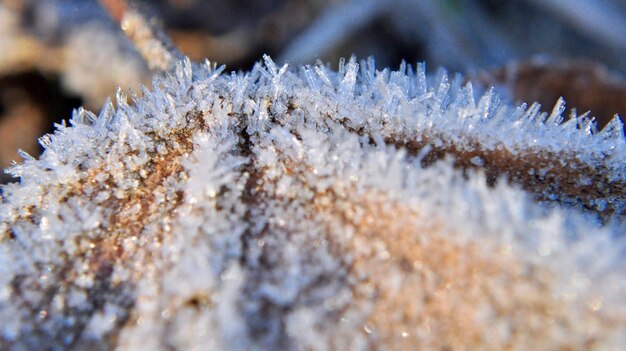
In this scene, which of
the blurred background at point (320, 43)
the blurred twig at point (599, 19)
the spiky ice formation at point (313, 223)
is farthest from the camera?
the blurred twig at point (599, 19)

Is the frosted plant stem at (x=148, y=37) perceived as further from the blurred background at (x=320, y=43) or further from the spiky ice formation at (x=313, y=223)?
the blurred background at (x=320, y=43)

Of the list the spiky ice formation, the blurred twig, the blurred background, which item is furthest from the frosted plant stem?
the blurred twig

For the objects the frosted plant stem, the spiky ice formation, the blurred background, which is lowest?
the spiky ice formation

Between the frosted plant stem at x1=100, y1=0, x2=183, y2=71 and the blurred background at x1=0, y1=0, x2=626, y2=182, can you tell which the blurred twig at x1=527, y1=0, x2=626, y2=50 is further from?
the frosted plant stem at x1=100, y1=0, x2=183, y2=71

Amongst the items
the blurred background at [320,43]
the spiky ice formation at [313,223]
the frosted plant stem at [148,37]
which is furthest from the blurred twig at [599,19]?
the frosted plant stem at [148,37]

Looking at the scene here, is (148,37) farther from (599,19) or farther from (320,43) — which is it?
(599,19)

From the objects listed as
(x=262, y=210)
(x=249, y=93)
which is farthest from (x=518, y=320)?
(x=249, y=93)
